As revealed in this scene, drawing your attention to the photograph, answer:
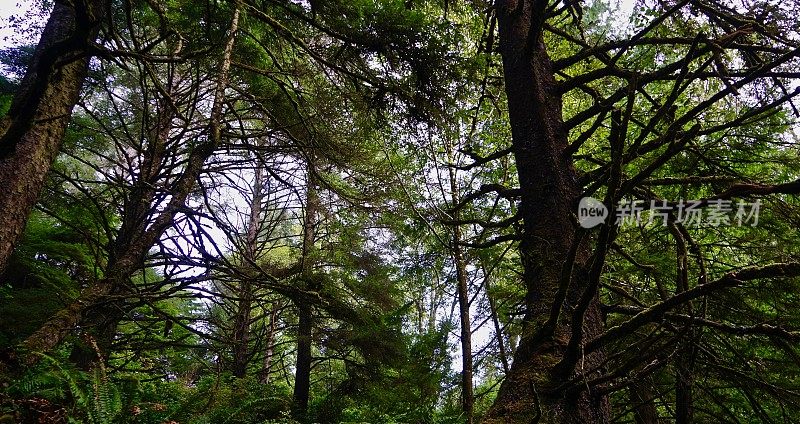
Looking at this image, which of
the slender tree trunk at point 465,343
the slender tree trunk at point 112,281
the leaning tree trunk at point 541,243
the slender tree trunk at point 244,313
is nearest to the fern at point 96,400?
the slender tree trunk at point 112,281

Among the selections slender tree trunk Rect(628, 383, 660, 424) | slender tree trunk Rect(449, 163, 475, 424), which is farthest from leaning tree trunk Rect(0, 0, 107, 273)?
slender tree trunk Rect(449, 163, 475, 424)

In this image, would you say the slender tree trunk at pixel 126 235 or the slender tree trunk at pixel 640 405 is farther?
the slender tree trunk at pixel 126 235

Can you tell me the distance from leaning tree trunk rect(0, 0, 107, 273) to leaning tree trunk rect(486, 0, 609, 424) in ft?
8.43

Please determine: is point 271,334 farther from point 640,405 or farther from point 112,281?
point 640,405

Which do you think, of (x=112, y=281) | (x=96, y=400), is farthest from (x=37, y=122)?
(x=96, y=400)

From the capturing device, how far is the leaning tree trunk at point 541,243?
162 centimetres

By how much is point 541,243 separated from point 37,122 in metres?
3.01

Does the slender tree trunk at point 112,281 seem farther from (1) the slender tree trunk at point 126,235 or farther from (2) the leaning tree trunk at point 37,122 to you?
(2) the leaning tree trunk at point 37,122

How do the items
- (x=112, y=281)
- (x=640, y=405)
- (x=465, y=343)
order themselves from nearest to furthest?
(x=640, y=405) < (x=112, y=281) < (x=465, y=343)

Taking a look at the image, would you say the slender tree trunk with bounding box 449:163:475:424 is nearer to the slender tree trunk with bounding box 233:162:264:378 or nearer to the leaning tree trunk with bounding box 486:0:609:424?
the slender tree trunk with bounding box 233:162:264:378

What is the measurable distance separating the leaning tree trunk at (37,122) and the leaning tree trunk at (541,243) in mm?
2568

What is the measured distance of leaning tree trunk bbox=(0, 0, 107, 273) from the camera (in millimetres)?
2250

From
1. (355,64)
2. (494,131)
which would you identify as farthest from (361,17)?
(494,131)

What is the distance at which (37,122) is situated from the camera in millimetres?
2443
